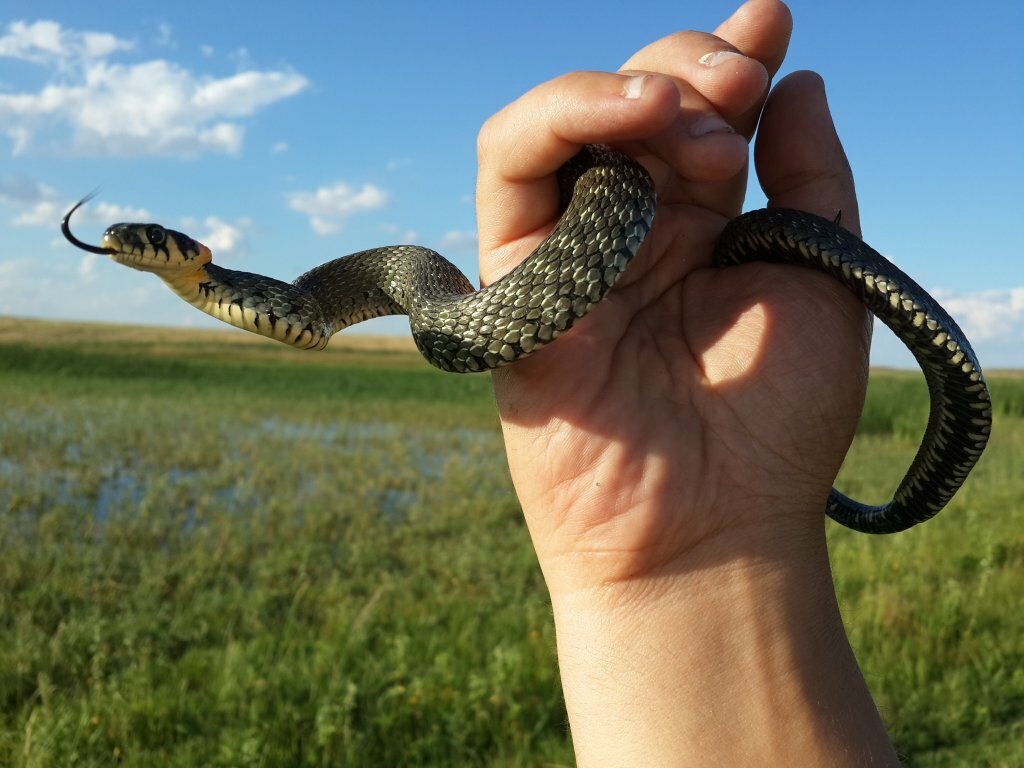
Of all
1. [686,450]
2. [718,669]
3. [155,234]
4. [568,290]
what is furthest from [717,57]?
[155,234]

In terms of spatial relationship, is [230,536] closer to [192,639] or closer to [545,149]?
[192,639]

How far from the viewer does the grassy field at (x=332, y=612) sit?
5480 millimetres

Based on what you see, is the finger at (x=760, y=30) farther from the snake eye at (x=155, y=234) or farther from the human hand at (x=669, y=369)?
the snake eye at (x=155, y=234)

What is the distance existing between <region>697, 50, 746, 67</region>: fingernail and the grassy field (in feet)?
14.0

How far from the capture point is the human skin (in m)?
2.44

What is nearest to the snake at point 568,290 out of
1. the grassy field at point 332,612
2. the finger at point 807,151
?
the finger at point 807,151

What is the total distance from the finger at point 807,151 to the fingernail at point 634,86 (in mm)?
1161

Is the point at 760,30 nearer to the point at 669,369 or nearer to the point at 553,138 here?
the point at 553,138

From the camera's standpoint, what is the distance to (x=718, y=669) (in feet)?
8.13

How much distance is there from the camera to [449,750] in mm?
5484

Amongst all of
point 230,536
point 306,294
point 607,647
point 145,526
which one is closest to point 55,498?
point 145,526

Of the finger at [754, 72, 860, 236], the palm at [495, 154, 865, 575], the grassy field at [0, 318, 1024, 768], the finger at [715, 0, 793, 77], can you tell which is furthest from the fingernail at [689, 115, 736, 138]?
the grassy field at [0, 318, 1024, 768]

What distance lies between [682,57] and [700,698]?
2099mm

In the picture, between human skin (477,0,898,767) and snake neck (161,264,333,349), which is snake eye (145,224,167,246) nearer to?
snake neck (161,264,333,349)
